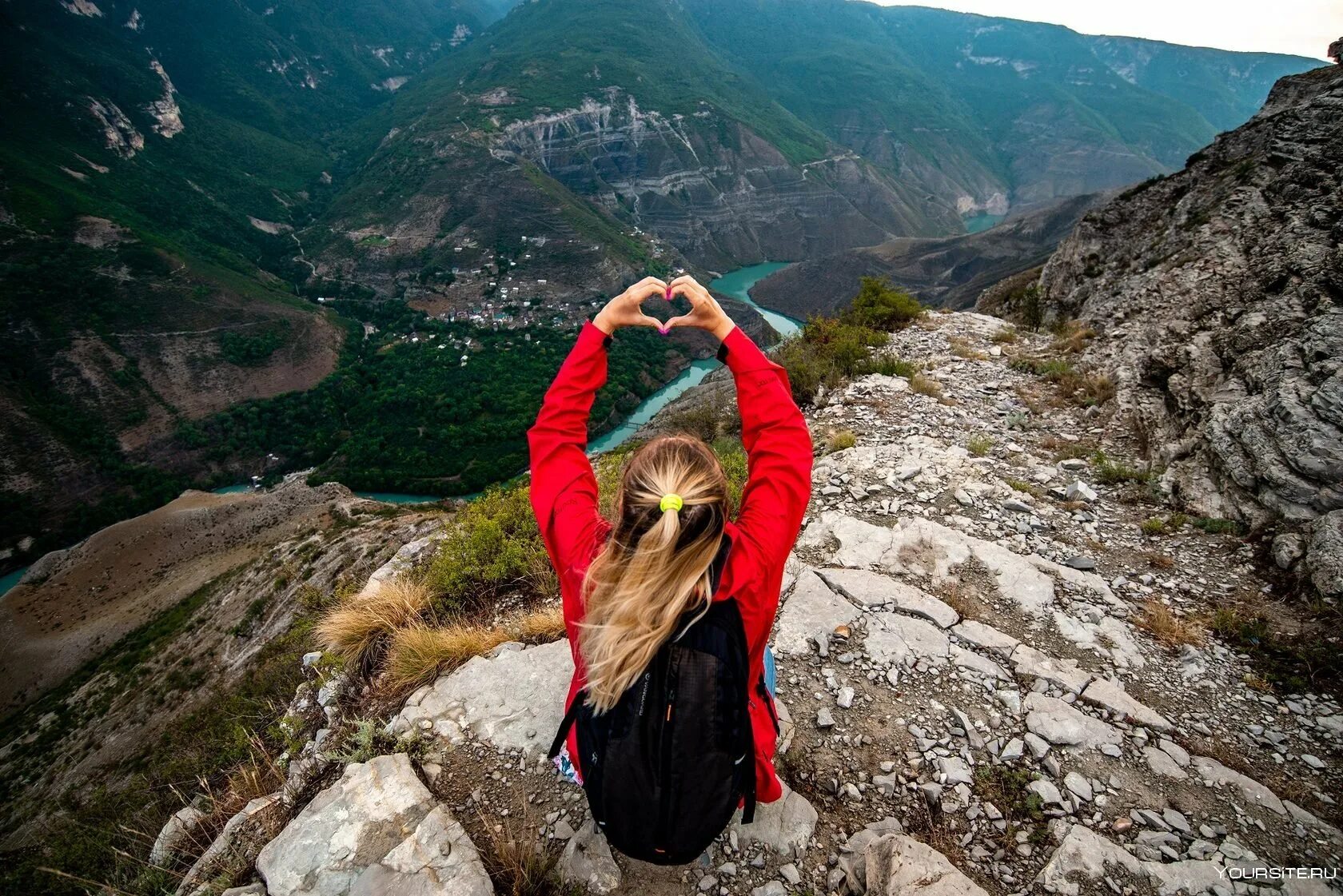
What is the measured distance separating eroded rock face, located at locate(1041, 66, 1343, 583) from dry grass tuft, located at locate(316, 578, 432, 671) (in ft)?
21.7

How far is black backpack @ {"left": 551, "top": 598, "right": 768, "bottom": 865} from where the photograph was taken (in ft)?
5.49

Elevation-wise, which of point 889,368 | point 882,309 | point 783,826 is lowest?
point 783,826

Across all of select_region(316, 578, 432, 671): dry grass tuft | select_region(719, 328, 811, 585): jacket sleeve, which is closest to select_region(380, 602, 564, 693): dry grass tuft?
select_region(316, 578, 432, 671): dry grass tuft

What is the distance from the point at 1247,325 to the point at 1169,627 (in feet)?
15.4

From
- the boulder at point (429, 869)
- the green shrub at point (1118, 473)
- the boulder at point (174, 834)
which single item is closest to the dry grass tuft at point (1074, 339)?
the green shrub at point (1118, 473)

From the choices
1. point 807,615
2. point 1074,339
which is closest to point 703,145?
point 1074,339

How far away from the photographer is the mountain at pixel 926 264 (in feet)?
260

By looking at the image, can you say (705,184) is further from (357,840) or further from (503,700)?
(357,840)

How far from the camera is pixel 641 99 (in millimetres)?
124875

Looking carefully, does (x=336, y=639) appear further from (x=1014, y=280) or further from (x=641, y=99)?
(x=641, y=99)

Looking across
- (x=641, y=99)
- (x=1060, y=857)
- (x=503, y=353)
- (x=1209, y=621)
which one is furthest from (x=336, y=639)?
(x=641, y=99)

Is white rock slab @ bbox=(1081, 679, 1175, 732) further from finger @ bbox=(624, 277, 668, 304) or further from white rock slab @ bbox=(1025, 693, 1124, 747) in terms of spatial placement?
finger @ bbox=(624, 277, 668, 304)

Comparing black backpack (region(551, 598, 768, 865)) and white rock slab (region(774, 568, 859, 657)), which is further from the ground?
black backpack (region(551, 598, 768, 865))

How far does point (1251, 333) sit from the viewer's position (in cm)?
595
